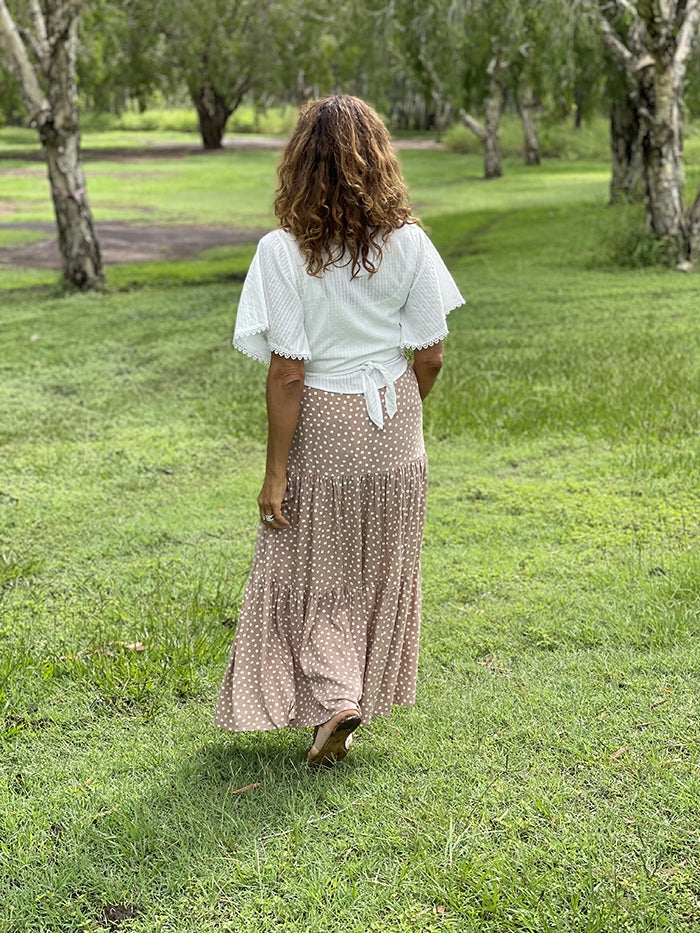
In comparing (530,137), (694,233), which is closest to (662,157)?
(694,233)

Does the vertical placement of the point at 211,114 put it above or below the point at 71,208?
above

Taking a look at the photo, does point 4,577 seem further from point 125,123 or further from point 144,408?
point 125,123

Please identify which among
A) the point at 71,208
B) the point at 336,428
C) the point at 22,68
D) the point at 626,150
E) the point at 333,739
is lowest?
the point at 333,739

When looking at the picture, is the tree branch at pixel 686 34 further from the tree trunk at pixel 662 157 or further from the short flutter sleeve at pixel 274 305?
the short flutter sleeve at pixel 274 305

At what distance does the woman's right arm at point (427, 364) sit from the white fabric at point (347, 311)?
37mm

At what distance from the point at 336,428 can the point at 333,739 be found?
846 mm

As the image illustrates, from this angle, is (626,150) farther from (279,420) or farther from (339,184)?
(279,420)

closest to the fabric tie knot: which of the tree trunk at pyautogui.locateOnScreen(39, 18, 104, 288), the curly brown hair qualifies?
the curly brown hair

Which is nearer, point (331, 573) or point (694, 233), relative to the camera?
point (331, 573)

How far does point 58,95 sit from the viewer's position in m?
11.1

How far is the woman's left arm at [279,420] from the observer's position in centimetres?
285

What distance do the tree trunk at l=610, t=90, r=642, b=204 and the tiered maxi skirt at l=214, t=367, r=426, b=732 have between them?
13.9 m

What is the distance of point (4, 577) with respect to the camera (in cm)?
458

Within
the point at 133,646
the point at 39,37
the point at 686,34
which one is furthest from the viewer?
the point at 686,34
